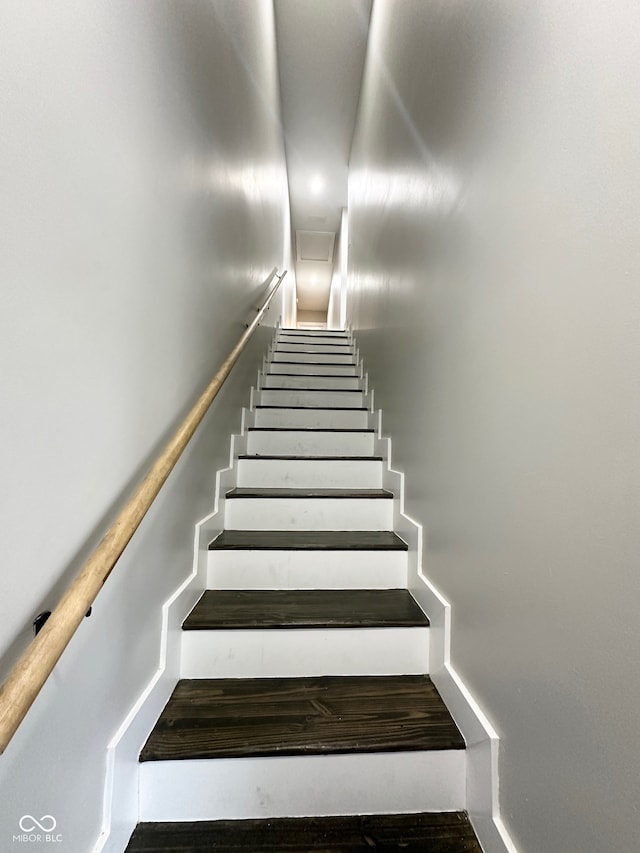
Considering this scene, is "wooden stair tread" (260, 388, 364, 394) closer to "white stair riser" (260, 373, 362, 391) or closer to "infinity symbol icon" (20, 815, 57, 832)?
"white stair riser" (260, 373, 362, 391)

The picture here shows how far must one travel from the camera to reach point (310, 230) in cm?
652

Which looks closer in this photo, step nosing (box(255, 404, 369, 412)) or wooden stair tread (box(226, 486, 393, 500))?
wooden stair tread (box(226, 486, 393, 500))

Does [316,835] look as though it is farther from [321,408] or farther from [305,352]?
[305,352]

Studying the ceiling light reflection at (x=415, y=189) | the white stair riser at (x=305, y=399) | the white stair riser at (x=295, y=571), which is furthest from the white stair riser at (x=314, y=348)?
the white stair riser at (x=295, y=571)

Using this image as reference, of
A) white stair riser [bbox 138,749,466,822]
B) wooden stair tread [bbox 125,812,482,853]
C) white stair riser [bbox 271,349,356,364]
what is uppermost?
white stair riser [bbox 271,349,356,364]

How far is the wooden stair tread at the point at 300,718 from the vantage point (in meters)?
0.91

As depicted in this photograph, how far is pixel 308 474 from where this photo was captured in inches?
78.4

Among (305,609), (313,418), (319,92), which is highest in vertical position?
(319,92)

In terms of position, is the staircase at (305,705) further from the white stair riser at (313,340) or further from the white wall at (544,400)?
the white stair riser at (313,340)

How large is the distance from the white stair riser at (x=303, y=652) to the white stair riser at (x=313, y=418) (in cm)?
151

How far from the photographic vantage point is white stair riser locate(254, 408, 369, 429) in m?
2.54

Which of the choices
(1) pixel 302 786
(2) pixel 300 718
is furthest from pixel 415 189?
(1) pixel 302 786

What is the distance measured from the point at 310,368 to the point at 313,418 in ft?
3.08

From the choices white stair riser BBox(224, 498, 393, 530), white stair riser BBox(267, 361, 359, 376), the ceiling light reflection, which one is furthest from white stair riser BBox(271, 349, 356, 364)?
white stair riser BBox(224, 498, 393, 530)
